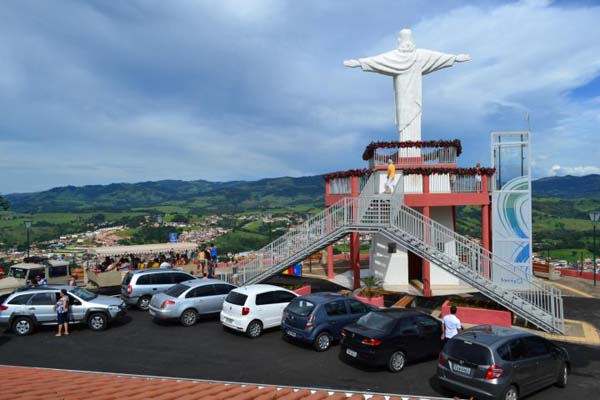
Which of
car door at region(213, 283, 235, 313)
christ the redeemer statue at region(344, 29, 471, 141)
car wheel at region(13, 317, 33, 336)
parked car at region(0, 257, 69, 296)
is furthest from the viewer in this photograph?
christ the redeemer statue at region(344, 29, 471, 141)

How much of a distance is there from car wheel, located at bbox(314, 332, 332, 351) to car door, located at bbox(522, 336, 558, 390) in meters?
4.99

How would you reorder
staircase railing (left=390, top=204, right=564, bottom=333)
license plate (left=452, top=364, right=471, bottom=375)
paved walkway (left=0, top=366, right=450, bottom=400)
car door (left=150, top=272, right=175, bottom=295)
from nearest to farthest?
paved walkway (left=0, top=366, right=450, bottom=400) < license plate (left=452, top=364, right=471, bottom=375) < staircase railing (left=390, top=204, right=564, bottom=333) < car door (left=150, top=272, right=175, bottom=295)

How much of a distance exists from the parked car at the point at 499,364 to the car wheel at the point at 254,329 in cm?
603

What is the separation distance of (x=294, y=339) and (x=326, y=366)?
5.32 ft

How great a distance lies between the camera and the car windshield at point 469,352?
7968 millimetres

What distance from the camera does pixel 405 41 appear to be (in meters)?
22.1

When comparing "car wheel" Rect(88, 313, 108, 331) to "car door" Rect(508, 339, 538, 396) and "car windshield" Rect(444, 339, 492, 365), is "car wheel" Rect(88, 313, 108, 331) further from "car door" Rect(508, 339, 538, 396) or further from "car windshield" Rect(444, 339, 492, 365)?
"car door" Rect(508, 339, 538, 396)

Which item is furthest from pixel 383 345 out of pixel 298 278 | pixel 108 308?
pixel 298 278

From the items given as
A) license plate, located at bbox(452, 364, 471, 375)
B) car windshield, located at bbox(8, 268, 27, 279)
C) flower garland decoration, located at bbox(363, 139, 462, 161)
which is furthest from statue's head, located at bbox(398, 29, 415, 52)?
car windshield, located at bbox(8, 268, 27, 279)

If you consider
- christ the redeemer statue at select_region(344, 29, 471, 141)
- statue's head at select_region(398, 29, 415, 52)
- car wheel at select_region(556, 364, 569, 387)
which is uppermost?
statue's head at select_region(398, 29, 415, 52)

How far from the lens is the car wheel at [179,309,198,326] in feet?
46.4

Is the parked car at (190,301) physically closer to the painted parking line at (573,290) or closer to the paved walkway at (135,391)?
the paved walkway at (135,391)

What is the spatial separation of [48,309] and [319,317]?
28.7 feet

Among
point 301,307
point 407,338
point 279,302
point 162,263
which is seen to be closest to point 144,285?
point 162,263
